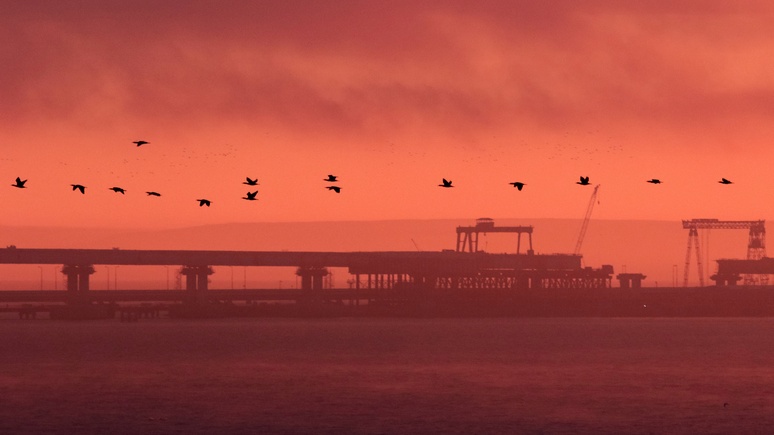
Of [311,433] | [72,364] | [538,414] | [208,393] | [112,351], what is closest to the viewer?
[311,433]

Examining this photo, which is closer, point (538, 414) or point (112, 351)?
point (538, 414)

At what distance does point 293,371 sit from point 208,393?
20.5m

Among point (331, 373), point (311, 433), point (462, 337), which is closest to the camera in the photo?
point (311, 433)

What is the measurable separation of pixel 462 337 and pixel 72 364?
65637 mm

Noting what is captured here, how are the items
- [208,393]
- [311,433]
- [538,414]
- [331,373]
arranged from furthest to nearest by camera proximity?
[331,373] < [208,393] < [538,414] < [311,433]

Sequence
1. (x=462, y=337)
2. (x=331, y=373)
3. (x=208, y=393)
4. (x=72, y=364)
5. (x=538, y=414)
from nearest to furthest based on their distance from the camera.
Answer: (x=538, y=414) → (x=208, y=393) → (x=331, y=373) → (x=72, y=364) → (x=462, y=337)

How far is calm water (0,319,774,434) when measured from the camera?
87312 mm

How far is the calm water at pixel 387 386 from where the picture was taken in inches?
3438

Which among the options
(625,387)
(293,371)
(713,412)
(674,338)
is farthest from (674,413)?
(674,338)

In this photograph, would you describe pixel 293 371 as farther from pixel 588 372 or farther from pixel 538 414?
pixel 538 414

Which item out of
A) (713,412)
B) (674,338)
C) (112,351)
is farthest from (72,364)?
(674,338)

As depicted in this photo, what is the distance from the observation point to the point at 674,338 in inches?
7377

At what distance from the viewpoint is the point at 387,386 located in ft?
366

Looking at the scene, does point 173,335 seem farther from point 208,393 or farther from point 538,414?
point 538,414
